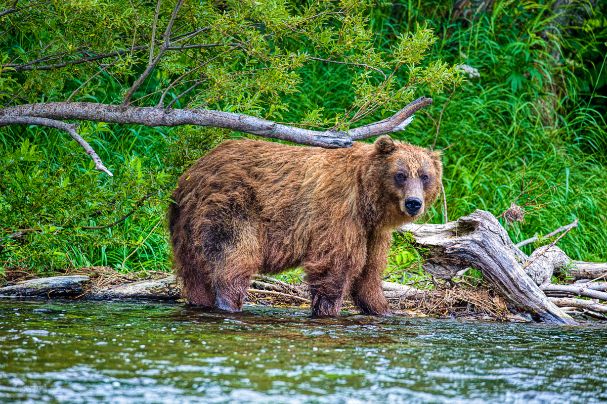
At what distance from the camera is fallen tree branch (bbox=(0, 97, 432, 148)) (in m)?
6.00

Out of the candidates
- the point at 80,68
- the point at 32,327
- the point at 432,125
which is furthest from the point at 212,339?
the point at 432,125

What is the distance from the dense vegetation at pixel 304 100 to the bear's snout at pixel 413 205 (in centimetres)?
70

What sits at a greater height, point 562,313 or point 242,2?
point 242,2

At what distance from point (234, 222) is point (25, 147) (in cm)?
164

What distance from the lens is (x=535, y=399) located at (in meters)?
4.10

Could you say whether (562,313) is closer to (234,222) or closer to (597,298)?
(597,298)

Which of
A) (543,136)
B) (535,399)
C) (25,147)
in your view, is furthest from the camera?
(543,136)

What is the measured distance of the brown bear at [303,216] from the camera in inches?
265

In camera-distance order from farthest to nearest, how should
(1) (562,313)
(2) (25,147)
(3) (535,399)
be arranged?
(1) (562,313) → (2) (25,147) → (3) (535,399)

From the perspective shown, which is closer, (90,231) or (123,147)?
(90,231)

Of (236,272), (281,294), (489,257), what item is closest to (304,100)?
(281,294)

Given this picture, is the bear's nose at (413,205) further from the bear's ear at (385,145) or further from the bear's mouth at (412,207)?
the bear's ear at (385,145)

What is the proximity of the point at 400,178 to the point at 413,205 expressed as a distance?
252mm

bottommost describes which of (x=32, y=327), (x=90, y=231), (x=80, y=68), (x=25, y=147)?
(x=32, y=327)
